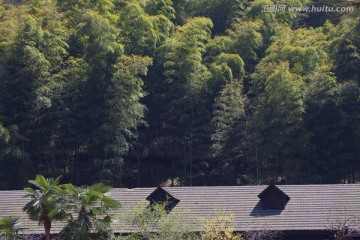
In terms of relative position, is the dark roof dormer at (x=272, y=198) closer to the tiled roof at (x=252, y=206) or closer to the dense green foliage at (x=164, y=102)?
the tiled roof at (x=252, y=206)

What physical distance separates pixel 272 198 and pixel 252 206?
60 centimetres

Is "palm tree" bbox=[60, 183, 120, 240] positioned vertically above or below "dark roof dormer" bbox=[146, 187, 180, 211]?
below

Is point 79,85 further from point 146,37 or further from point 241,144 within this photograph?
point 241,144

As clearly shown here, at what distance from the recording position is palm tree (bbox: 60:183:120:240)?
13.7 meters

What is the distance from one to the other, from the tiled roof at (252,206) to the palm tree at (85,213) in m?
4.53

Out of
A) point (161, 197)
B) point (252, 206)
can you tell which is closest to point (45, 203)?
point (161, 197)

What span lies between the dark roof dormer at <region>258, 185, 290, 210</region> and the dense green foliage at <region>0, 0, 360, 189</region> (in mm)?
6608

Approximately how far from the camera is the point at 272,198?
19.8 m

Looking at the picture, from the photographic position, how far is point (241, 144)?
2839 cm

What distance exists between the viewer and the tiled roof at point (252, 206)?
62.3ft

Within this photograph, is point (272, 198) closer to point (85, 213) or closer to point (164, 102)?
point (85, 213)

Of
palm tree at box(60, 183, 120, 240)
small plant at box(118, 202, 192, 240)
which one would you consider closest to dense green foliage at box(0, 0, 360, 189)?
small plant at box(118, 202, 192, 240)

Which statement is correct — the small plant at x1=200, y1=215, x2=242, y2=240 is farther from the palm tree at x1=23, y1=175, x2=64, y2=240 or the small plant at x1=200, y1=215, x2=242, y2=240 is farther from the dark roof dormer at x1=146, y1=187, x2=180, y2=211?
the palm tree at x1=23, y1=175, x2=64, y2=240

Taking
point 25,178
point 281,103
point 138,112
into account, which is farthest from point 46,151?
point 281,103
